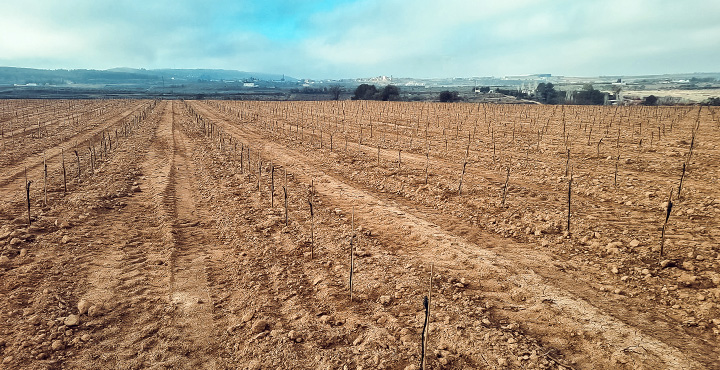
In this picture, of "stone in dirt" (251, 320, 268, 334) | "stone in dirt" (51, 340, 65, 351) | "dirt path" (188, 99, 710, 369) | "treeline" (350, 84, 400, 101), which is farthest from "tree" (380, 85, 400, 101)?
"stone in dirt" (51, 340, 65, 351)

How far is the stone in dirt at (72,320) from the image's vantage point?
14.0 ft

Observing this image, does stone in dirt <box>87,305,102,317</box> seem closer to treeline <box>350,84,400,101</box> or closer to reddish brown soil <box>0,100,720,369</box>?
reddish brown soil <box>0,100,720,369</box>

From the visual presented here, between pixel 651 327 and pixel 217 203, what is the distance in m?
7.93

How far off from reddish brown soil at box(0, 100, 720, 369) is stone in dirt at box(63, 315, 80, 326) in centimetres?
2

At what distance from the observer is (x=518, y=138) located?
60.3 ft

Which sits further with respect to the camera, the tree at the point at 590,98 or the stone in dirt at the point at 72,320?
the tree at the point at 590,98

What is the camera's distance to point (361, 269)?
5.64m

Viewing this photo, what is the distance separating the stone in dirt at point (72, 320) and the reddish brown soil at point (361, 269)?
2 centimetres

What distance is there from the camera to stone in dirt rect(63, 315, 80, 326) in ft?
14.0

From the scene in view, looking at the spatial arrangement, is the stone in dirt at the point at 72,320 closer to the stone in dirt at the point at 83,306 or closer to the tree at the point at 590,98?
the stone in dirt at the point at 83,306

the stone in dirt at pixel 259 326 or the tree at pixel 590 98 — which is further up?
the tree at pixel 590 98

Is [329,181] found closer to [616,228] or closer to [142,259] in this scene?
[142,259]

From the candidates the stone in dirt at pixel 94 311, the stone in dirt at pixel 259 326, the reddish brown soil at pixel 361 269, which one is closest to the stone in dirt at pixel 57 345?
the reddish brown soil at pixel 361 269

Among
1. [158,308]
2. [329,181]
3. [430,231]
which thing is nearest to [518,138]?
[329,181]
